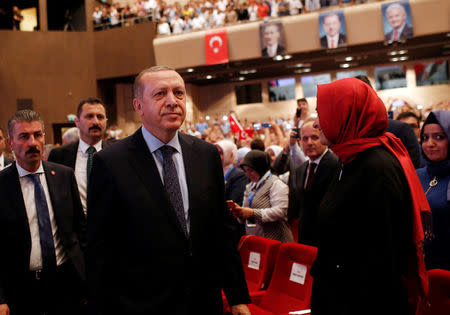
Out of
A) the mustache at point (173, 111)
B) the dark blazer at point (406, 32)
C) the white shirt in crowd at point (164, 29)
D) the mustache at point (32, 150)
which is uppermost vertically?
the white shirt in crowd at point (164, 29)

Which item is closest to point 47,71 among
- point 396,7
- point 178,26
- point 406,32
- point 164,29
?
point 164,29

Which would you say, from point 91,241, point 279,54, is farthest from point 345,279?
point 279,54

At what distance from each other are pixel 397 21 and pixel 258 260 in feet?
34.5

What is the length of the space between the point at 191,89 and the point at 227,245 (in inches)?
632

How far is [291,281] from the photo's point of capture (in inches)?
108

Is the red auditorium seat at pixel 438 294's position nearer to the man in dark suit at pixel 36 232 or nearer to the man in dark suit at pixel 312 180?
→ the man in dark suit at pixel 312 180

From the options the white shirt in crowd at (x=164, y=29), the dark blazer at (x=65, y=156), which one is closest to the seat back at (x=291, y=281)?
the dark blazer at (x=65, y=156)

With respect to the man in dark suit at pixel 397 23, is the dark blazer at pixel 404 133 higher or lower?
lower

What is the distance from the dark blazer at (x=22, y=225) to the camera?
7.11 feet

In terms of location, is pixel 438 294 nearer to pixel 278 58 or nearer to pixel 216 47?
pixel 216 47

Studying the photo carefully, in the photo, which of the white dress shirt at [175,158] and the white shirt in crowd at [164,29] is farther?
the white shirt in crowd at [164,29]

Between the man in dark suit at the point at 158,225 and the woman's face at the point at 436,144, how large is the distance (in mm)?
1352

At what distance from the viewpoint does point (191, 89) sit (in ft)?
57.3

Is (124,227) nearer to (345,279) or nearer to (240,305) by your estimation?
(240,305)
